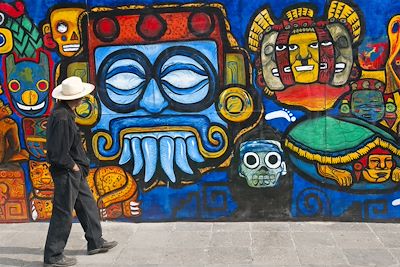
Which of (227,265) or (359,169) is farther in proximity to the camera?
(359,169)

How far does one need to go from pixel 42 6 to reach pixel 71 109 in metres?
1.52

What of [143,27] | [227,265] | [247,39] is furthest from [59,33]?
[227,265]

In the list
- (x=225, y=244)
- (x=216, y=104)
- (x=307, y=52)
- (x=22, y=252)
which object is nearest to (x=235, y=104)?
(x=216, y=104)

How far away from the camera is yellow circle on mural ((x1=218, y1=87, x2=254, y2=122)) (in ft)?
18.8

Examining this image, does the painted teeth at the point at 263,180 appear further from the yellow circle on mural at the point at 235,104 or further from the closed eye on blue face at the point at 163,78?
the closed eye on blue face at the point at 163,78

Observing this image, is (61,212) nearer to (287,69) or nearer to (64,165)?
(64,165)

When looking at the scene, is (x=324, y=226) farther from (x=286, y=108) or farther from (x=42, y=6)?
(x=42, y=6)

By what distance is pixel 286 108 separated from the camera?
5.71m

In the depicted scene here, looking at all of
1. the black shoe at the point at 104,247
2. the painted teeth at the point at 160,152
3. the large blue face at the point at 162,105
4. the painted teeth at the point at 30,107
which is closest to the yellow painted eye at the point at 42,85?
the painted teeth at the point at 30,107

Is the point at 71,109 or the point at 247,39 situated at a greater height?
the point at 247,39

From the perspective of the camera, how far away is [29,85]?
5953 millimetres

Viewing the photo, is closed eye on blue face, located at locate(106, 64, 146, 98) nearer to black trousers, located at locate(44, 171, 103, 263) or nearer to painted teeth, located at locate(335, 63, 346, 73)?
black trousers, located at locate(44, 171, 103, 263)

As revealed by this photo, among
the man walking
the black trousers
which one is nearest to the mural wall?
the man walking

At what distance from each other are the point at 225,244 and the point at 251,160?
39.9 inches
